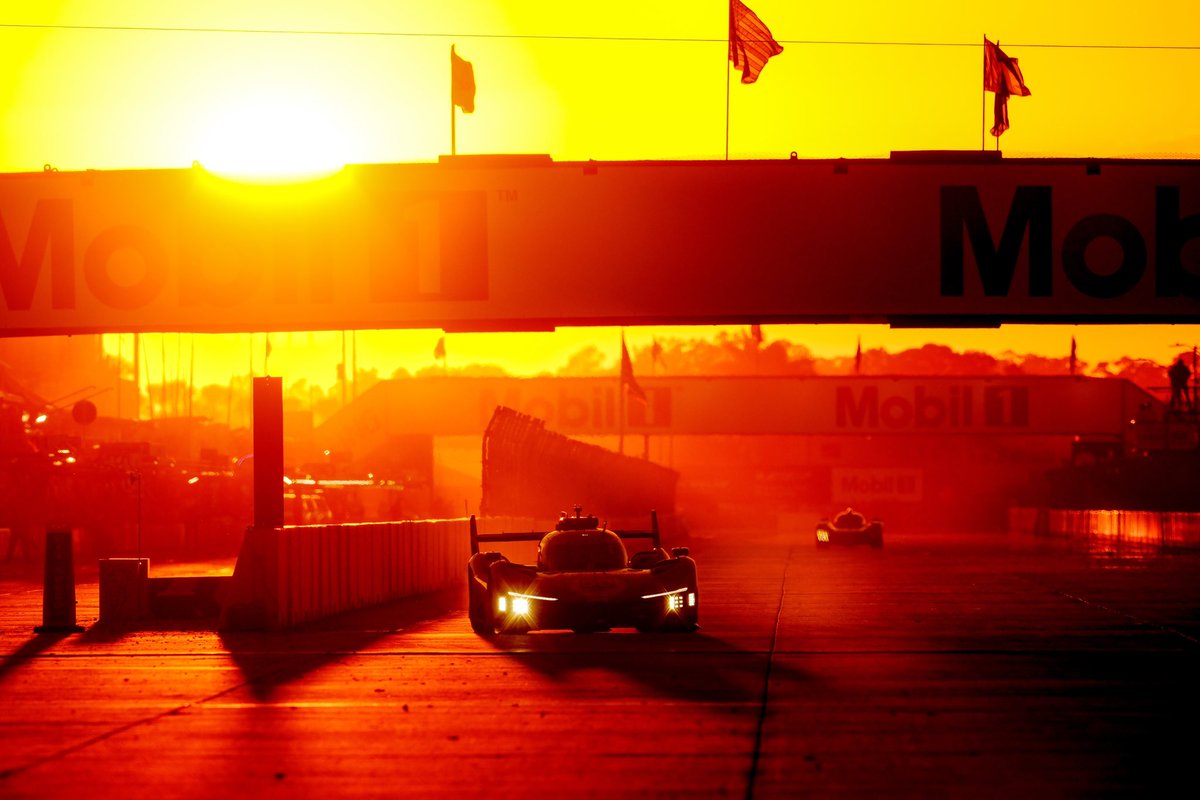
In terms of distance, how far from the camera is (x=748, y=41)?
86.2ft

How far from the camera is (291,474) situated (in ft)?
226

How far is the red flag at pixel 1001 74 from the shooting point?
27.8 metres

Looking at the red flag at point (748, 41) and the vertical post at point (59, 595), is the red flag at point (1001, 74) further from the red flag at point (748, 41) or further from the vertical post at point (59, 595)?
the vertical post at point (59, 595)

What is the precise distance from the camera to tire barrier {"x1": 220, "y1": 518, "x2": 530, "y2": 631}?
20.5m

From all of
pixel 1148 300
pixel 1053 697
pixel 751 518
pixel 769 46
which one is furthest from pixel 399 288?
pixel 751 518

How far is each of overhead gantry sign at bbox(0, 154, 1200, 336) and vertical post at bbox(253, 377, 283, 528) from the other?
34.2 inches

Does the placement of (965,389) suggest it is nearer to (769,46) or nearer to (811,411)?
(811,411)

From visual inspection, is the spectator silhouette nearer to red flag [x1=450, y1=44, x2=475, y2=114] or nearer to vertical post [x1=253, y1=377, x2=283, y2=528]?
red flag [x1=450, y1=44, x2=475, y2=114]

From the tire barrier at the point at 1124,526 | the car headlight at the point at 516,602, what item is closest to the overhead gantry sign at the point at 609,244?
the car headlight at the point at 516,602

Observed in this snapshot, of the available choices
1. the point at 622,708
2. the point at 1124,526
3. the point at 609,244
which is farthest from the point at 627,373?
the point at 622,708

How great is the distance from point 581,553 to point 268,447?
202 inches

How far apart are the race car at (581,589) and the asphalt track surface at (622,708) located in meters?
0.31

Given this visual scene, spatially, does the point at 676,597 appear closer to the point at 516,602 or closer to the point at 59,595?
the point at 516,602

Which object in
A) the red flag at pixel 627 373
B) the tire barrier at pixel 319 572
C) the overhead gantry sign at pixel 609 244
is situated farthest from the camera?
the red flag at pixel 627 373
